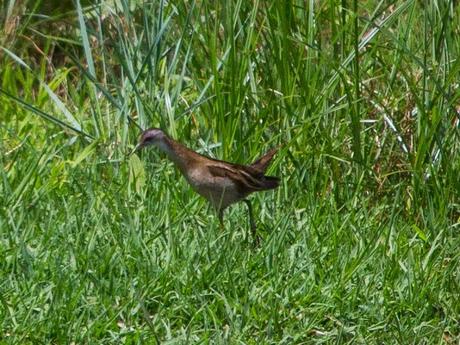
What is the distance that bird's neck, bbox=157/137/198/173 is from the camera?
6.18m

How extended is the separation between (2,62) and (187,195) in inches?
99.0

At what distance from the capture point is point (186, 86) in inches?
293

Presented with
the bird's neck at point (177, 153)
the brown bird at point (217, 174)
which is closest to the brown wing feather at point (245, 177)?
the brown bird at point (217, 174)

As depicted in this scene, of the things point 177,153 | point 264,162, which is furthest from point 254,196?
point 177,153

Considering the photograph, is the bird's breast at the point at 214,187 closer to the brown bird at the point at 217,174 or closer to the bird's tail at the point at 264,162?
the brown bird at the point at 217,174

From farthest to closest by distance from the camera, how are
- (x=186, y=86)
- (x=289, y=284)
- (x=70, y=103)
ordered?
(x=70, y=103), (x=186, y=86), (x=289, y=284)

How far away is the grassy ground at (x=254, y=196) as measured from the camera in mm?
5219

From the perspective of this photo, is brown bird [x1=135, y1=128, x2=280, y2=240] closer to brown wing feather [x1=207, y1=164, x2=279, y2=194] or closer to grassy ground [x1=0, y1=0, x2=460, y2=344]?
brown wing feather [x1=207, y1=164, x2=279, y2=194]

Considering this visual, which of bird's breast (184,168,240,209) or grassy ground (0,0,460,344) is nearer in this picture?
grassy ground (0,0,460,344)

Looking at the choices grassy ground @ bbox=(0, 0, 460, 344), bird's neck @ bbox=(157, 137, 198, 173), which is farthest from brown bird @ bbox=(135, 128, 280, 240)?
grassy ground @ bbox=(0, 0, 460, 344)

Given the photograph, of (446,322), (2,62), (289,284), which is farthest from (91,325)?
(2,62)

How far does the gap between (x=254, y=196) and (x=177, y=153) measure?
48 cm

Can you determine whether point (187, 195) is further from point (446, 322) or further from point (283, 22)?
Result: point (446, 322)

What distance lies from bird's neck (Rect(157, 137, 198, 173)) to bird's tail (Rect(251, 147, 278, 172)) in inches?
11.0
